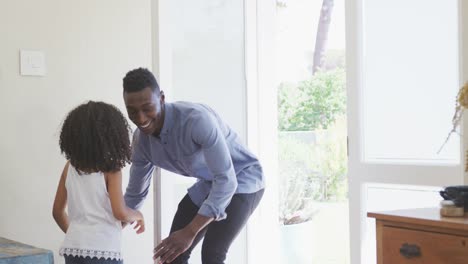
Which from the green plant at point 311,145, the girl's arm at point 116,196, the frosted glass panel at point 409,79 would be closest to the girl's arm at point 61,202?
the girl's arm at point 116,196

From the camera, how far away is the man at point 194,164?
92.0 inches

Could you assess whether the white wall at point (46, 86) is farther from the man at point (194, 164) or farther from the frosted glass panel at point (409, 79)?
the frosted glass panel at point (409, 79)

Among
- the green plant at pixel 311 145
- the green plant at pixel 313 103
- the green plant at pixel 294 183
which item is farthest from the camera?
the green plant at pixel 313 103

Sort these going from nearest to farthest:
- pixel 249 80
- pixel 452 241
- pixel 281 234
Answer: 1. pixel 452 241
2. pixel 249 80
3. pixel 281 234

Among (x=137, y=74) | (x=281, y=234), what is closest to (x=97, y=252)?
(x=137, y=74)

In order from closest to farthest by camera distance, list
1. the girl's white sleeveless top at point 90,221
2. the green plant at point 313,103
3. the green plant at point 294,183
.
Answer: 1. the girl's white sleeveless top at point 90,221
2. the green plant at point 294,183
3. the green plant at point 313,103

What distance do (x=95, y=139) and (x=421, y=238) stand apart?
3.53 ft

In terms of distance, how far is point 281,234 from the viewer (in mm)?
4629

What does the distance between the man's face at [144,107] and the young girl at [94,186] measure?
7cm

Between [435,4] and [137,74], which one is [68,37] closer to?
[137,74]

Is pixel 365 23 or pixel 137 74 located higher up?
pixel 365 23

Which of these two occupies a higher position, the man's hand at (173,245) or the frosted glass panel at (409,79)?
the frosted glass panel at (409,79)

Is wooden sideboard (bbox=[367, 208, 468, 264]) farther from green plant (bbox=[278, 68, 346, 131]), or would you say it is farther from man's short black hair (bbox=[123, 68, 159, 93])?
green plant (bbox=[278, 68, 346, 131])

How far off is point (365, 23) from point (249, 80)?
2.92 feet
